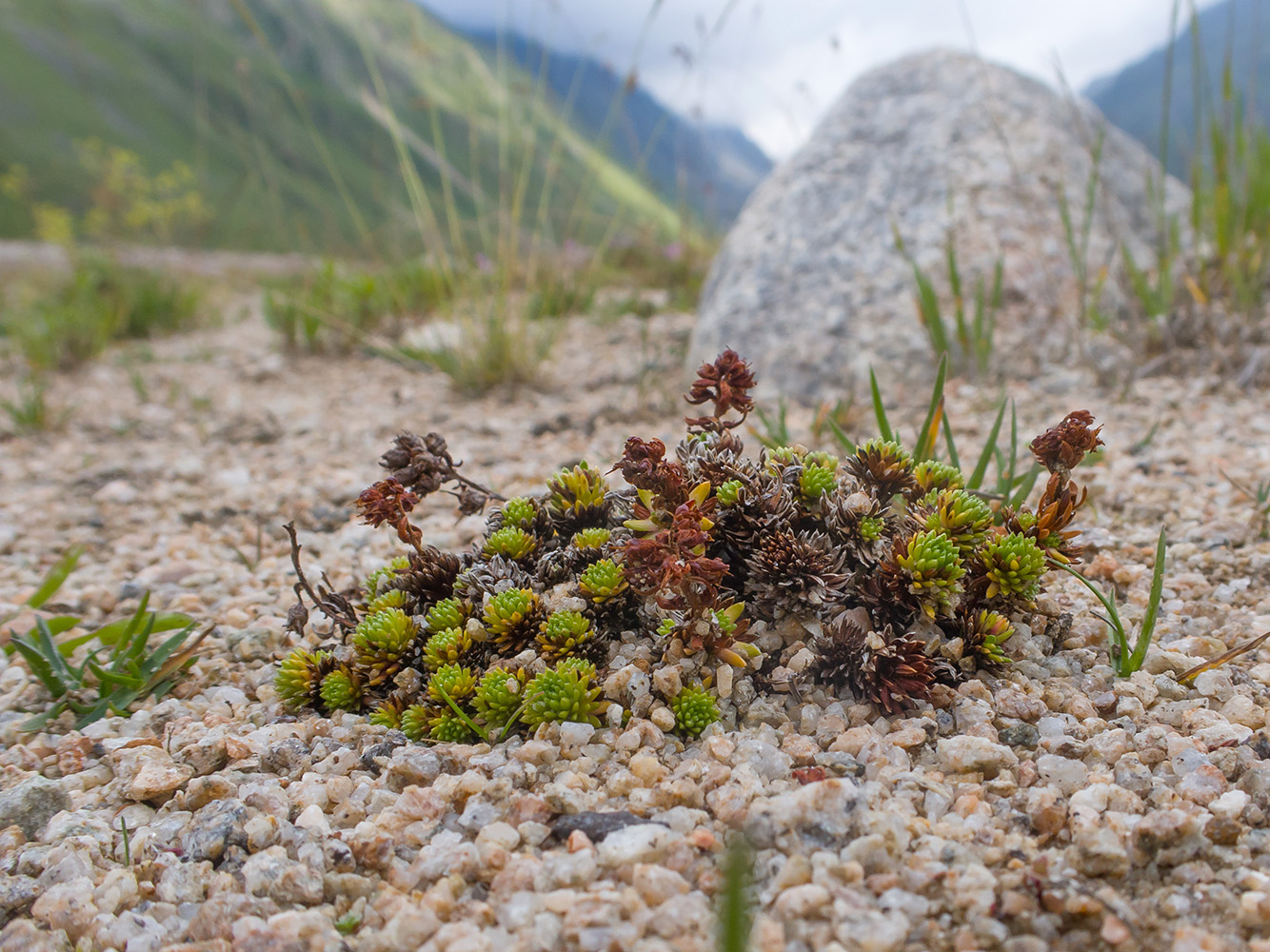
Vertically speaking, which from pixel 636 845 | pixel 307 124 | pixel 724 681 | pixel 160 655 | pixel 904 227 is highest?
pixel 904 227

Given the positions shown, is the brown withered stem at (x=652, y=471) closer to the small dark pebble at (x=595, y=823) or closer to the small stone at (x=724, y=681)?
the small stone at (x=724, y=681)

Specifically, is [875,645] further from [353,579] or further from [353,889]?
[353,579]

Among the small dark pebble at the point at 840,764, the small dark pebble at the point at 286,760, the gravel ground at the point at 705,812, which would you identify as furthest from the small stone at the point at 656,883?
the small dark pebble at the point at 286,760

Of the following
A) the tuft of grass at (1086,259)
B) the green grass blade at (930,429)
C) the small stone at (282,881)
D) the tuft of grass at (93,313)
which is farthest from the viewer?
the tuft of grass at (93,313)

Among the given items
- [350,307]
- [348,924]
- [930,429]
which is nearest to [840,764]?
[348,924]

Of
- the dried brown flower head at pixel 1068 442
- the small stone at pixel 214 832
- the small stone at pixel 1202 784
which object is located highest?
the dried brown flower head at pixel 1068 442

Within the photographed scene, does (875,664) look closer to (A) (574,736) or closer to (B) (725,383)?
(A) (574,736)

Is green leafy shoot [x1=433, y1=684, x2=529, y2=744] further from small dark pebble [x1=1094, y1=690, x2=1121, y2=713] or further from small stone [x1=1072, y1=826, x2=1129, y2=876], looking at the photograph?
small dark pebble [x1=1094, y1=690, x2=1121, y2=713]

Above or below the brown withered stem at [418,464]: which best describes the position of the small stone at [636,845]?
below
